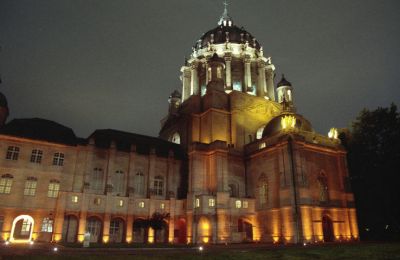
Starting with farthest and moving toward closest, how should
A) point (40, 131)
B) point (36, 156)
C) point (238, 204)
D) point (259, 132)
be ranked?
point (259, 132), point (238, 204), point (40, 131), point (36, 156)

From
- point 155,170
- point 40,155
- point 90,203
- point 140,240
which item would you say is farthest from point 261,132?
point 40,155

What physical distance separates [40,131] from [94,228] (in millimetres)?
A: 13631

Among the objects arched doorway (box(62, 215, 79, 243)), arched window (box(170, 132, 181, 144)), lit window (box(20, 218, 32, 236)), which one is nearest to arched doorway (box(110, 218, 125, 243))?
arched doorway (box(62, 215, 79, 243))

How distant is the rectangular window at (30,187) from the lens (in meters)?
36.2

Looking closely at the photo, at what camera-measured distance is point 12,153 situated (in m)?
36.6

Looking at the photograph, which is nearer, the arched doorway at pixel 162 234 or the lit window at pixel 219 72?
the arched doorway at pixel 162 234

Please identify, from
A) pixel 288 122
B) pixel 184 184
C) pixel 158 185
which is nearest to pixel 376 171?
pixel 288 122

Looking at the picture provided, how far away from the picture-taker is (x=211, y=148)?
43.1 meters

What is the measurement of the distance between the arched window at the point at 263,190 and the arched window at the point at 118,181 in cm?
1810

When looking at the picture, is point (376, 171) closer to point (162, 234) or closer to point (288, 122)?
point (288, 122)

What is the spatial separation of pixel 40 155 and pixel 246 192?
1063 inches

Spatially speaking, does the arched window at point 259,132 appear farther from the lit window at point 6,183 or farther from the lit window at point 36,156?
the lit window at point 6,183

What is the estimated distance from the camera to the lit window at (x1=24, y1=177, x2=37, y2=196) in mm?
36156

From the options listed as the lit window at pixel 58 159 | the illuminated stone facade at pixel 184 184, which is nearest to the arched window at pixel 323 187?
the illuminated stone facade at pixel 184 184
